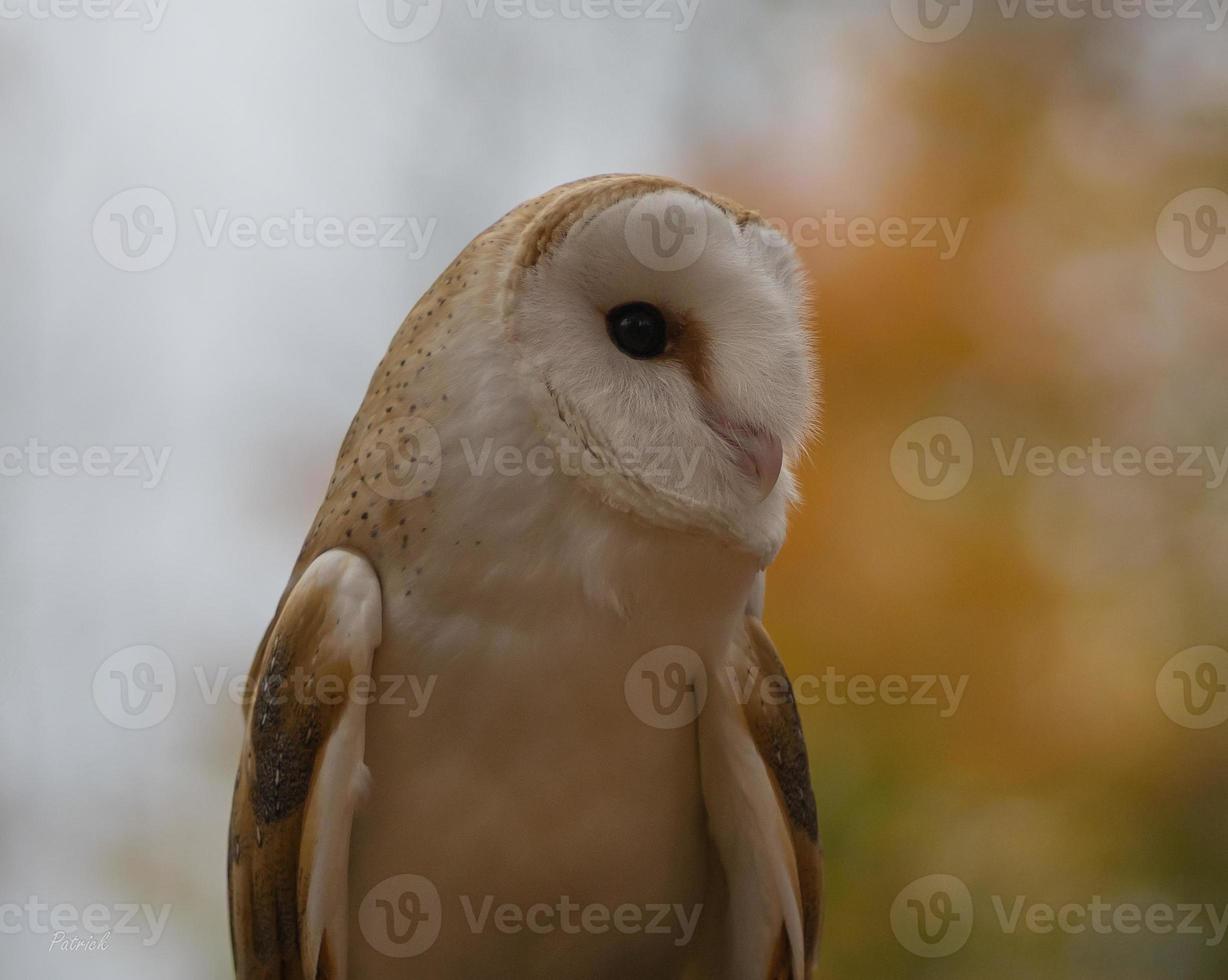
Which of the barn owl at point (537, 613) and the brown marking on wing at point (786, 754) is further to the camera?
the brown marking on wing at point (786, 754)

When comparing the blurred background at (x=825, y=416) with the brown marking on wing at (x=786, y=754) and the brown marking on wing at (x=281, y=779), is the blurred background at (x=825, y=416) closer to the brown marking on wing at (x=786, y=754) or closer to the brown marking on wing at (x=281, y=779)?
the brown marking on wing at (x=786, y=754)

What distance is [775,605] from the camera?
4.46 feet

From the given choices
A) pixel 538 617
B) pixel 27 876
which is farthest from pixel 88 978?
pixel 538 617

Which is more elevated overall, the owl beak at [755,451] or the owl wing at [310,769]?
the owl beak at [755,451]

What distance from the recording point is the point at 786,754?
0.93 metres

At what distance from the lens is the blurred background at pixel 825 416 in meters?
1.37

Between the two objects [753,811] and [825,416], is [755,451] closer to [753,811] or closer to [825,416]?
[753,811]

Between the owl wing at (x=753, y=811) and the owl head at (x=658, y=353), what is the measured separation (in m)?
0.13

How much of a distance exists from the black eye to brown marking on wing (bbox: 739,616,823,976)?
0.26 meters

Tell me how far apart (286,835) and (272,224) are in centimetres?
84

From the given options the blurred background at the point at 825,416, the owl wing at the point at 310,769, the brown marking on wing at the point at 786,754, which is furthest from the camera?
the blurred background at the point at 825,416

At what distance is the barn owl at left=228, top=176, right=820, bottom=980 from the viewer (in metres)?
0.80

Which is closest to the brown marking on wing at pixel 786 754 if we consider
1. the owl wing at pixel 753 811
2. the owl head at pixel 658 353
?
the owl wing at pixel 753 811

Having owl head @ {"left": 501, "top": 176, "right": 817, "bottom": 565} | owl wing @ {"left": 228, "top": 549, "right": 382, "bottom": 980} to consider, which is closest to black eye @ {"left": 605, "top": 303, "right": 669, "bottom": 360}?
owl head @ {"left": 501, "top": 176, "right": 817, "bottom": 565}
